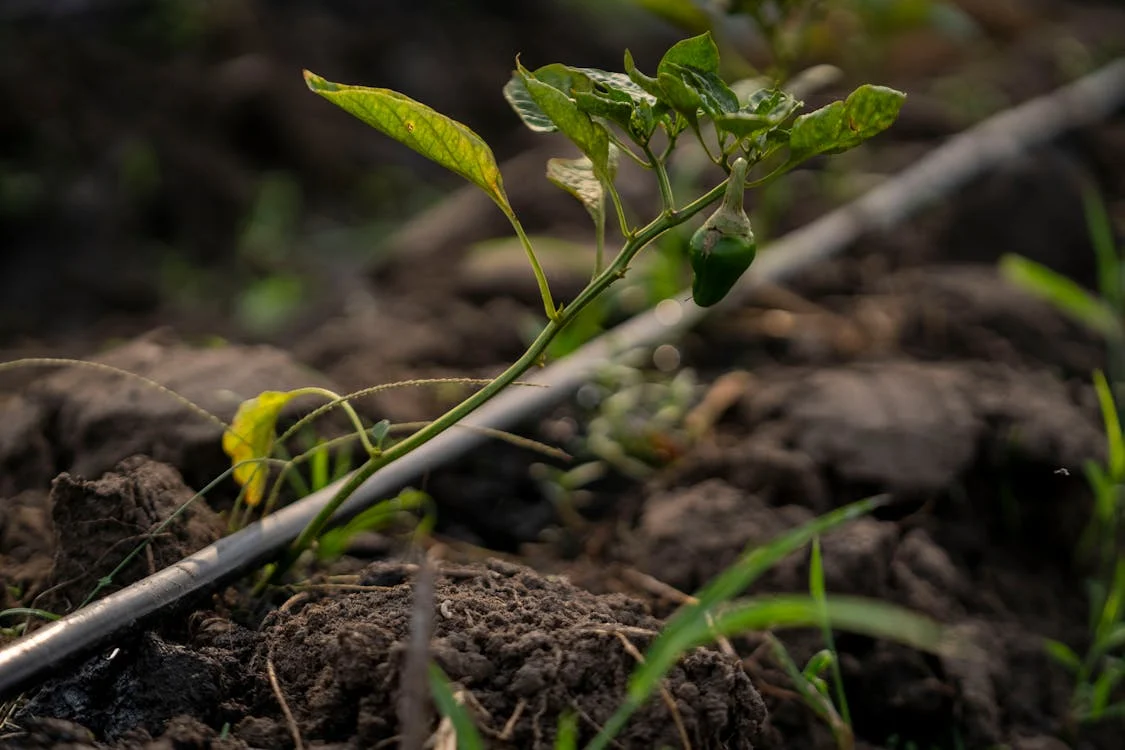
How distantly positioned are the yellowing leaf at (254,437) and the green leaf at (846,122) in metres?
0.65

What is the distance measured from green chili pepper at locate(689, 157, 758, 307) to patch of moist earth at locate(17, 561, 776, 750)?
0.39 m

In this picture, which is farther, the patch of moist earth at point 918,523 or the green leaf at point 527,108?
the patch of moist earth at point 918,523

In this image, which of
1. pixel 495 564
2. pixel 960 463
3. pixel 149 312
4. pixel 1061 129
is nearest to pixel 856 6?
pixel 1061 129

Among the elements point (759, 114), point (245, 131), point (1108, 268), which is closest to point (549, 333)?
point (759, 114)

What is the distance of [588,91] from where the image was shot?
1.25 m

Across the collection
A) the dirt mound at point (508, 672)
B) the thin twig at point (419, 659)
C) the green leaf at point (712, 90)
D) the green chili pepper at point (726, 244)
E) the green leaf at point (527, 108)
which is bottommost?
the dirt mound at point (508, 672)

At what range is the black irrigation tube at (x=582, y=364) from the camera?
1.16m

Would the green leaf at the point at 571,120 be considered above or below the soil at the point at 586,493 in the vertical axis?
above

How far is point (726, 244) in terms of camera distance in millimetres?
1199

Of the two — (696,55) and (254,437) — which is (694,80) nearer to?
(696,55)

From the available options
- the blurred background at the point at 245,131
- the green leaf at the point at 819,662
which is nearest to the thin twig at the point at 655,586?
the green leaf at the point at 819,662

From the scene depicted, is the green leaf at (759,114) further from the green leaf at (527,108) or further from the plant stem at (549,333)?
the green leaf at (527,108)

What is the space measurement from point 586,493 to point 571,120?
36.6 inches

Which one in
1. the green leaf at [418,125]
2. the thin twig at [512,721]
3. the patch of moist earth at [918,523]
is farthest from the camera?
the patch of moist earth at [918,523]
